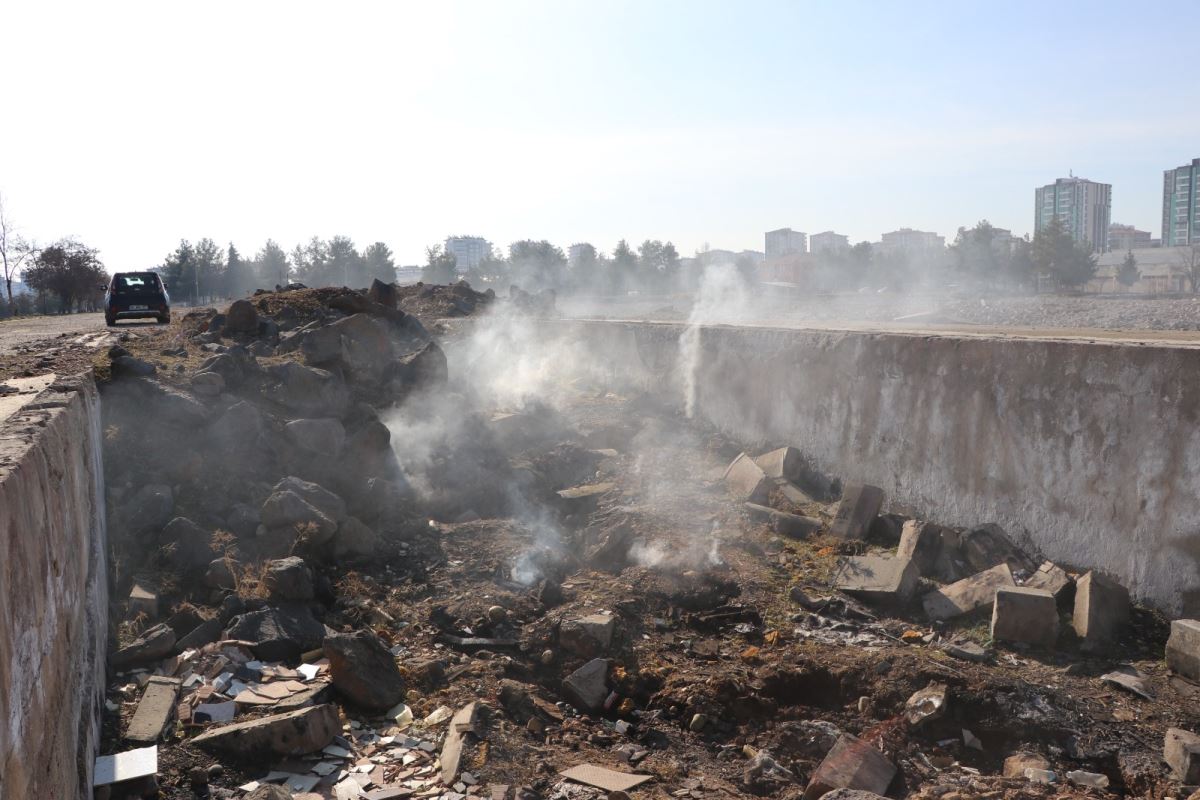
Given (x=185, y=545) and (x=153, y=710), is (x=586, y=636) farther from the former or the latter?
(x=185, y=545)

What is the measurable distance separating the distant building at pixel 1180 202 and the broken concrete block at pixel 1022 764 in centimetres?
7380

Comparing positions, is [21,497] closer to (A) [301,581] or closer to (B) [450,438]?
(A) [301,581]

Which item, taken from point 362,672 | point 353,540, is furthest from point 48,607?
point 353,540

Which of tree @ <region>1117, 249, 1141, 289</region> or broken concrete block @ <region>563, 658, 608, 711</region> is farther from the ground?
tree @ <region>1117, 249, 1141, 289</region>

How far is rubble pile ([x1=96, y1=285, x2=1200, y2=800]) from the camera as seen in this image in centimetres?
448

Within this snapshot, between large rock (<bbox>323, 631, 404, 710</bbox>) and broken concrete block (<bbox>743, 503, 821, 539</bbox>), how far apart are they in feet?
13.8

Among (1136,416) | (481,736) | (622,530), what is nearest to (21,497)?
(481,736)

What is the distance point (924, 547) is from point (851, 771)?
3246 millimetres

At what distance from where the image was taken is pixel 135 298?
17969 mm

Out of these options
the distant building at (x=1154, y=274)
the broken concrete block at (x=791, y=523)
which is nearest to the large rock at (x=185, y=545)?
the broken concrete block at (x=791, y=523)

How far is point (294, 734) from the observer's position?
4.52 m

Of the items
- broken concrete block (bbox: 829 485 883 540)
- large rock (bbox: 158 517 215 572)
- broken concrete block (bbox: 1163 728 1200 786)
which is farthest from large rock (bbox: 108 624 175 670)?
broken concrete block (bbox: 1163 728 1200 786)

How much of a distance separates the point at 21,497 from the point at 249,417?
5956mm

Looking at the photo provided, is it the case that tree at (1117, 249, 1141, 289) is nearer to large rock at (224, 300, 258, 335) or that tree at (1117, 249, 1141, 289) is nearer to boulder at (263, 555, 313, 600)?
large rock at (224, 300, 258, 335)
